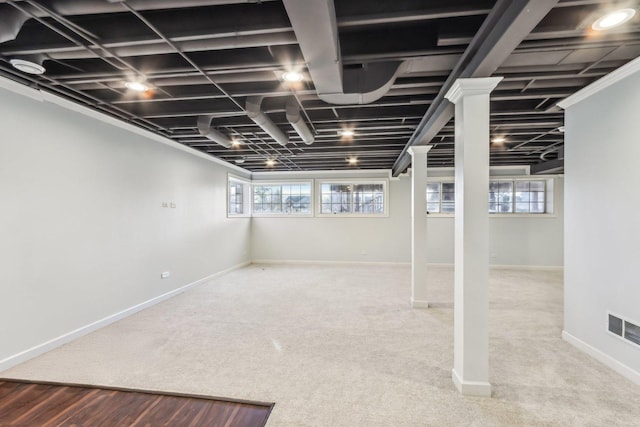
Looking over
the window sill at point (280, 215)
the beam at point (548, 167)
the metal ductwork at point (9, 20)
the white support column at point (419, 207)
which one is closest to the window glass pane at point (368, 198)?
the window sill at point (280, 215)

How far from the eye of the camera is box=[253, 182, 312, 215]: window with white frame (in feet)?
26.1

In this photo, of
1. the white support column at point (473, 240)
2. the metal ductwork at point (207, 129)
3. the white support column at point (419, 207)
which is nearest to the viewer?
the white support column at point (473, 240)

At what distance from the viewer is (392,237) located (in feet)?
24.5

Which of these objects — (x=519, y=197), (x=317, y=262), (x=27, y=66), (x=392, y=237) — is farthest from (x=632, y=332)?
(x=317, y=262)

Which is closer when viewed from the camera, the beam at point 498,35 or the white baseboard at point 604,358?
the beam at point 498,35

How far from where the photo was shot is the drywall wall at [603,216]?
234 cm

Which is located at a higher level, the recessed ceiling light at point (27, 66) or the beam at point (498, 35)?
the recessed ceiling light at point (27, 66)

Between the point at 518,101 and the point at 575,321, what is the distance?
7.68ft

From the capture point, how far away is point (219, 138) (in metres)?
3.93

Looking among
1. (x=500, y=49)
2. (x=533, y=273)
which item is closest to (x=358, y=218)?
(x=533, y=273)

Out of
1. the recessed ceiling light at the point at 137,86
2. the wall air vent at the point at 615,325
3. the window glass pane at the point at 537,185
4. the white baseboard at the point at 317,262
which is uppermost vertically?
the recessed ceiling light at the point at 137,86

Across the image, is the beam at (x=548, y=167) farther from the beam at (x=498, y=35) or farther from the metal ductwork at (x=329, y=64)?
the metal ductwork at (x=329, y=64)

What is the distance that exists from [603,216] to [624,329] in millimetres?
948

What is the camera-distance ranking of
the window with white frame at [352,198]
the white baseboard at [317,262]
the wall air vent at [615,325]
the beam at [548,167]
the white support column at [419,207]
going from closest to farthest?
the wall air vent at [615,325], the white support column at [419,207], the beam at [548,167], the white baseboard at [317,262], the window with white frame at [352,198]
